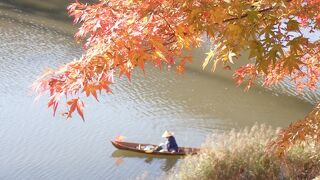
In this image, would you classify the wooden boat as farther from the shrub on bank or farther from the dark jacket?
the shrub on bank

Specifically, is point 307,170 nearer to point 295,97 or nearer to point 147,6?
point 147,6

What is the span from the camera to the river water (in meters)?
8.65

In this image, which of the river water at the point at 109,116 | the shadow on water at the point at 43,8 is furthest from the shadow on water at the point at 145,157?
the shadow on water at the point at 43,8

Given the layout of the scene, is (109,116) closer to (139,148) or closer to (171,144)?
(139,148)

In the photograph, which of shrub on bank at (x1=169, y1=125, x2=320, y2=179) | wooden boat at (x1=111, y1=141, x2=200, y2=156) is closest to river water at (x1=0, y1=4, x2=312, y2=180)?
wooden boat at (x1=111, y1=141, x2=200, y2=156)

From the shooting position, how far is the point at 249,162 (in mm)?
5844

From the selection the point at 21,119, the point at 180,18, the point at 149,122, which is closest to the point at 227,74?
the point at 149,122

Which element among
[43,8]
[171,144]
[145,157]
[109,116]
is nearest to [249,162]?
[171,144]

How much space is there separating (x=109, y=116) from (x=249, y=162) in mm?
5337

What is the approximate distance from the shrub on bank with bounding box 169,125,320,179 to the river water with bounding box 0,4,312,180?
1.95 meters

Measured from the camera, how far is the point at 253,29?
7.53 feet

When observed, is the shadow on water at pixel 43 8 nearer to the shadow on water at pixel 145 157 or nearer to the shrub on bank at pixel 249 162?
the shadow on water at pixel 145 157

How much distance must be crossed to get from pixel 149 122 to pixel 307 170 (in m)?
5.42

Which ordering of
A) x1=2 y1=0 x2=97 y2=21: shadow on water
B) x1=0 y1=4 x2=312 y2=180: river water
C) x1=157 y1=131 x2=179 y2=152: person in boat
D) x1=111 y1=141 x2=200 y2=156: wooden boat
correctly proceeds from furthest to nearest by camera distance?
1. x1=2 y1=0 x2=97 y2=21: shadow on water
2. x1=111 y1=141 x2=200 y2=156: wooden boat
3. x1=157 y1=131 x2=179 y2=152: person in boat
4. x1=0 y1=4 x2=312 y2=180: river water
